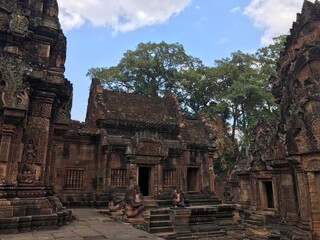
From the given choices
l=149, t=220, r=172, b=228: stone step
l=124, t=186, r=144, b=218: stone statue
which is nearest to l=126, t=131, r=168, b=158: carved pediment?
l=124, t=186, r=144, b=218: stone statue

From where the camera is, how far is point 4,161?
6461mm

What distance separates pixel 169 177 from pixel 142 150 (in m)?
2.75

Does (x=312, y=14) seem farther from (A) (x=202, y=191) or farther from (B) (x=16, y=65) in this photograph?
→ (A) (x=202, y=191)

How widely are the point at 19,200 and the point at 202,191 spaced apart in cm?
1452

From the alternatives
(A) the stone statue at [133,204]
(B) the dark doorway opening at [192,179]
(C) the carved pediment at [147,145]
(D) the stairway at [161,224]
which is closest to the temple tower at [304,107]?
(D) the stairway at [161,224]

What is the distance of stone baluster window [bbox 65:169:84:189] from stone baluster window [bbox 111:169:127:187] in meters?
1.78

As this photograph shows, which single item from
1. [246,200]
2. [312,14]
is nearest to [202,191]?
[246,200]

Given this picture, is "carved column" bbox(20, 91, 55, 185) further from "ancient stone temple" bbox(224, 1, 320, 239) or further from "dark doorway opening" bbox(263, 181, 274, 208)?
"dark doorway opening" bbox(263, 181, 274, 208)

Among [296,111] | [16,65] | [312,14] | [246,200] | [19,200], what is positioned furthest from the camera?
[246,200]

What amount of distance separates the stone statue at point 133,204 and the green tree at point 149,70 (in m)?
24.4

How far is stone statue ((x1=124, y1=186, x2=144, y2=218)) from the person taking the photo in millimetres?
10640

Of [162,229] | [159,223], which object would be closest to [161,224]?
[159,223]

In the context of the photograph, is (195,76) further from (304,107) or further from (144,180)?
(304,107)

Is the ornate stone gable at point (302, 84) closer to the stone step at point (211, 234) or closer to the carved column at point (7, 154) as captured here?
the stone step at point (211, 234)
